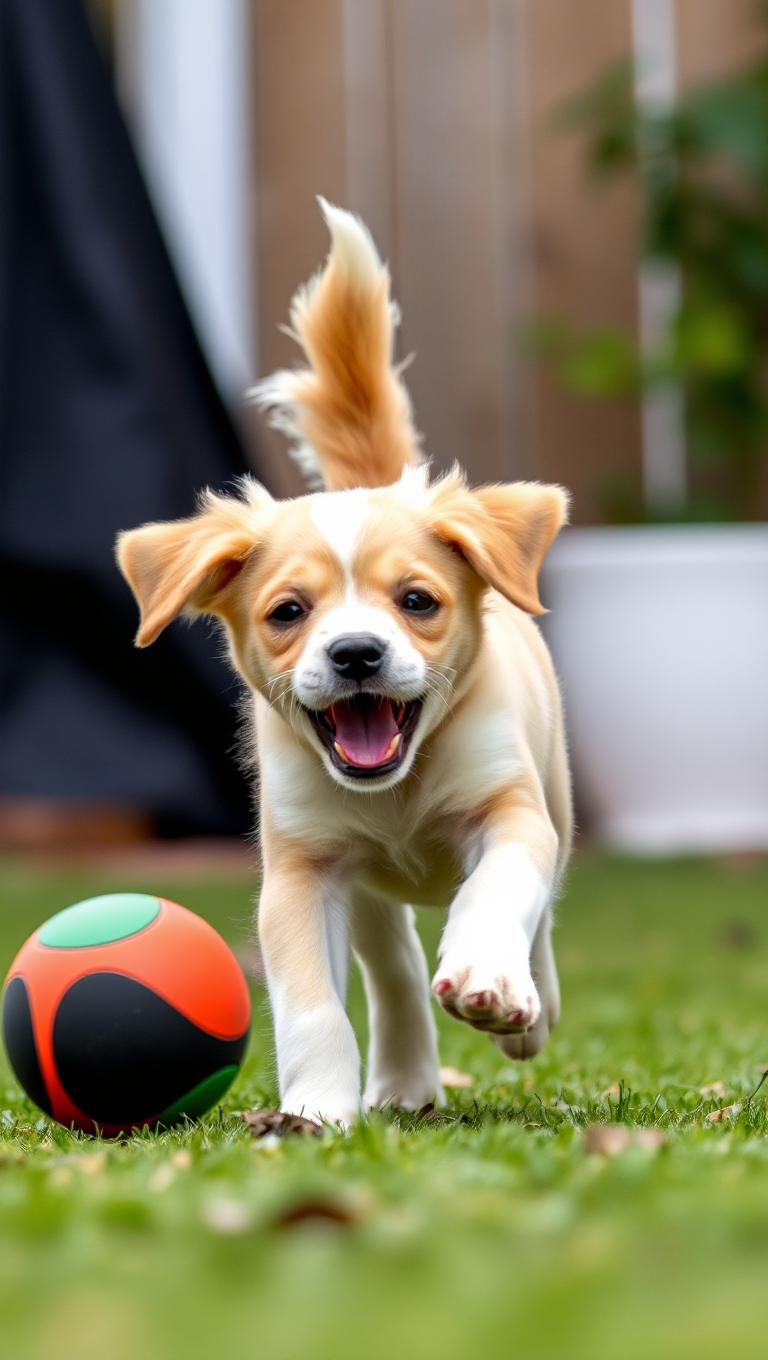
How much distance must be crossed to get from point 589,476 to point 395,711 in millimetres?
6274

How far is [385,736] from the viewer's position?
2.58 metres

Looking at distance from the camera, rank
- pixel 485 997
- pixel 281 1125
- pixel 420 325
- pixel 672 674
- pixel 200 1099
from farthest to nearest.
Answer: pixel 420 325, pixel 672 674, pixel 200 1099, pixel 281 1125, pixel 485 997

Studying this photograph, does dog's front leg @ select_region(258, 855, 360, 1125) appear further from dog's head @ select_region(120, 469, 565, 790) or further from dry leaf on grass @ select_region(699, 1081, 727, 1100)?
dry leaf on grass @ select_region(699, 1081, 727, 1100)

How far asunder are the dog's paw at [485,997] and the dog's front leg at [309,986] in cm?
24

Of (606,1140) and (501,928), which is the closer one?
(606,1140)

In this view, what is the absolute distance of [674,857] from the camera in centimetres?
717

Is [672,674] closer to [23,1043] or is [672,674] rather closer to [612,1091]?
[612,1091]

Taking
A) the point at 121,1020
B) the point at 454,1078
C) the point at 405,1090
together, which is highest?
the point at 121,1020

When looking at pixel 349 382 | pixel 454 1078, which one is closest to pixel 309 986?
pixel 454 1078

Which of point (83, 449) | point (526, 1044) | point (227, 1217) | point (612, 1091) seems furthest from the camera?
point (83, 449)

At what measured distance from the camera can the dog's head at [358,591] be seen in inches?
99.0

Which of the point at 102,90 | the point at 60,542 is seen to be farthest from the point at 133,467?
the point at 102,90

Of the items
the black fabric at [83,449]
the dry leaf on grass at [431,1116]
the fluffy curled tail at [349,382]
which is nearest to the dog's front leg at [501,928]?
the dry leaf on grass at [431,1116]

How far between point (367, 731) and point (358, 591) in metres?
0.20
